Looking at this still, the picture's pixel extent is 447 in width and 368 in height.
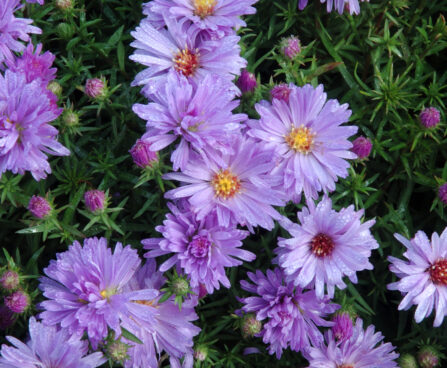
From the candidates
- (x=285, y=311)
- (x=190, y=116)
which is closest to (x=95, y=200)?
(x=190, y=116)

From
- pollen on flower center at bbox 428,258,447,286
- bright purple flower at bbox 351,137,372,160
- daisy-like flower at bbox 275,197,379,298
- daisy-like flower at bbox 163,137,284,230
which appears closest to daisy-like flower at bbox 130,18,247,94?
daisy-like flower at bbox 163,137,284,230

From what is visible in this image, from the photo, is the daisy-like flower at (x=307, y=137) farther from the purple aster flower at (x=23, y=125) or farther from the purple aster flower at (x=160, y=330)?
the purple aster flower at (x=23, y=125)

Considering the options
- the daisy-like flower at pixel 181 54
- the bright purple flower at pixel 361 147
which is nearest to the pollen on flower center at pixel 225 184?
the daisy-like flower at pixel 181 54

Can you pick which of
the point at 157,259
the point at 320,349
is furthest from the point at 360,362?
the point at 157,259

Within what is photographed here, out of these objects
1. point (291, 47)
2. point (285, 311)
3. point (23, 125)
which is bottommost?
point (285, 311)

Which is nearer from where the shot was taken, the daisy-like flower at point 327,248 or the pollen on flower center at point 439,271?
the daisy-like flower at point 327,248

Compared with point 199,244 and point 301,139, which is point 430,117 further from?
point 199,244
